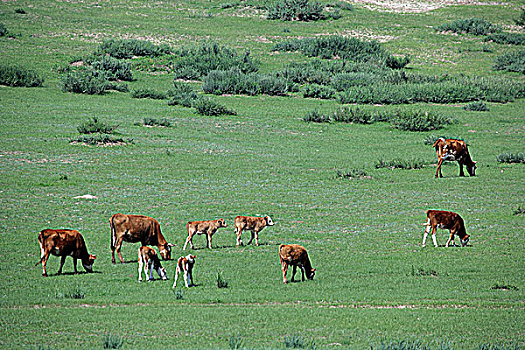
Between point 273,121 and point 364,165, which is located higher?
point 273,121

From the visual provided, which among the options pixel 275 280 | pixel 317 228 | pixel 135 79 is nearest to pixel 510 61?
pixel 135 79

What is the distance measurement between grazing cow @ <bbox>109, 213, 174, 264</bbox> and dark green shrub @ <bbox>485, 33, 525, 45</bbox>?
65.4 metres

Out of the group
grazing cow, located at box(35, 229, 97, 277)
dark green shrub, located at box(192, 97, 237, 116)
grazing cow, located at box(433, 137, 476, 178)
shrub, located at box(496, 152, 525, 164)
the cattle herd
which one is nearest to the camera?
grazing cow, located at box(35, 229, 97, 277)

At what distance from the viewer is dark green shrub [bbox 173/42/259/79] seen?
5359cm

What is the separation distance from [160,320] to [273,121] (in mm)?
31128

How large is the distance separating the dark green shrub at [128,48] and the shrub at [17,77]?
393 inches

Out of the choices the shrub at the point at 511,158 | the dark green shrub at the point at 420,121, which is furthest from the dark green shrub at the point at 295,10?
the shrub at the point at 511,158

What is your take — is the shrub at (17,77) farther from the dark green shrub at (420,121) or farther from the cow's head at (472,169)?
the cow's head at (472,169)

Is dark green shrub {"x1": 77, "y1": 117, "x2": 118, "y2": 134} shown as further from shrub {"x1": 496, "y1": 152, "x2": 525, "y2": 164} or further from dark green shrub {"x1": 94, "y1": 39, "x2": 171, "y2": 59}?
dark green shrub {"x1": 94, "y1": 39, "x2": 171, "y2": 59}

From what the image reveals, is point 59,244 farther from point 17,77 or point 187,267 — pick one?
point 17,77

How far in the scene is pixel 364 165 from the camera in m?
30.3

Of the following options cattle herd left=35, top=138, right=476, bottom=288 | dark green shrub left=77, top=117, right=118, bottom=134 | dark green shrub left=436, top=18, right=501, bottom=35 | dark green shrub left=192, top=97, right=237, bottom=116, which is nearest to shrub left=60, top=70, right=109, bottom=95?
dark green shrub left=192, top=97, right=237, bottom=116

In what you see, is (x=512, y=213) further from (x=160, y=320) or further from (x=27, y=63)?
(x=27, y=63)

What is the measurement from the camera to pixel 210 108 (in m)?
41.8
